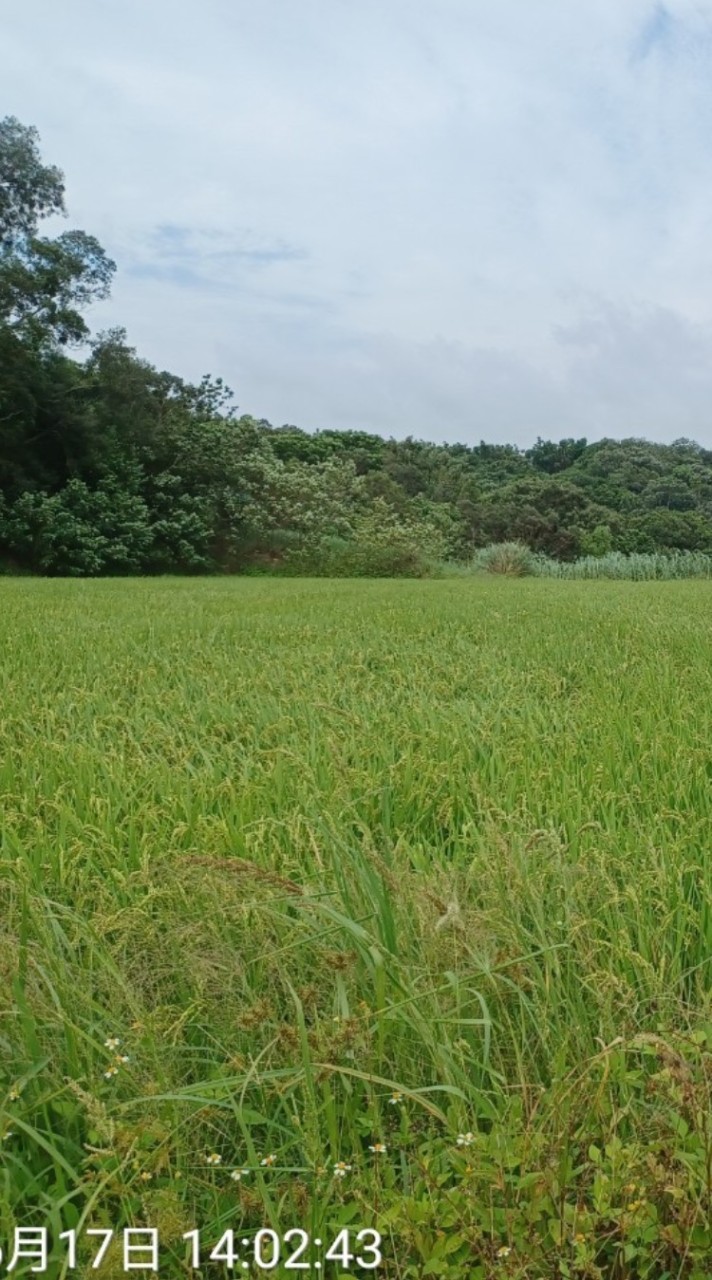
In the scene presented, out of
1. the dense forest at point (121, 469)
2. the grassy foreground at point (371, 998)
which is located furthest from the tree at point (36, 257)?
the grassy foreground at point (371, 998)

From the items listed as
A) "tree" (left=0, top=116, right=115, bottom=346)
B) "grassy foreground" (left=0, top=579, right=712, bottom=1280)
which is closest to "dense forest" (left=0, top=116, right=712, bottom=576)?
"tree" (left=0, top=116, right=115, bottom=346)

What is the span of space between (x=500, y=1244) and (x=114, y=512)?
18744 mm

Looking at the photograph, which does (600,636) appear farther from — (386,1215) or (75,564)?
(75,564)

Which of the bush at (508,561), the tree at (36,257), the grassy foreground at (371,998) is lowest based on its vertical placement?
the grassy foreground at (371,998)

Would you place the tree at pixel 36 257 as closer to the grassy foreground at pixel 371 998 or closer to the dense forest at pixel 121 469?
the dense forest at pixel 121 469

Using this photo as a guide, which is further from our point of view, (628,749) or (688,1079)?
(628,749)

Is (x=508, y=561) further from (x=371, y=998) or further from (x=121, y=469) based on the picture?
(x=371, y=998)

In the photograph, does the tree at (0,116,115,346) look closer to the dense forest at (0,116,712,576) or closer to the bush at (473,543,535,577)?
the dense forest at (0,116,712,576)

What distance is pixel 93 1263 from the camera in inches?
32.4

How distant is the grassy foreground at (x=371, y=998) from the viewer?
2.93ft

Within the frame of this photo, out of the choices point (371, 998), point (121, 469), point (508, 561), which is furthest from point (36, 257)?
point (371, 998)

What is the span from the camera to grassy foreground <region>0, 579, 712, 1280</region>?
2.93 feet

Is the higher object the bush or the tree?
the tree

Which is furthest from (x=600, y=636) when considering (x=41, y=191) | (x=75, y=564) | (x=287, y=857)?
(x=41, y=191)
